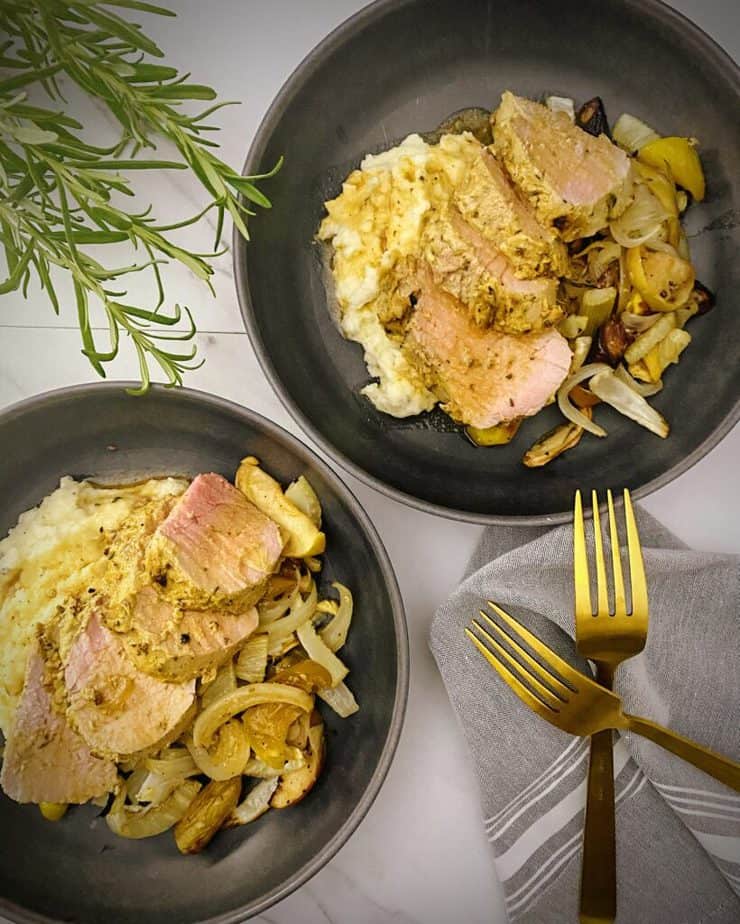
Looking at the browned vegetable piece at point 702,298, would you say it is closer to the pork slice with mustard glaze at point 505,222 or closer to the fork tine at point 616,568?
the pork slice with mustard glaze at point 505,222

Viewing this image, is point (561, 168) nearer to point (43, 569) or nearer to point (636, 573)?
point (636, 573)

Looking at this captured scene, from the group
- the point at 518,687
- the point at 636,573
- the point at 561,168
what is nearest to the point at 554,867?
the point at 518,687

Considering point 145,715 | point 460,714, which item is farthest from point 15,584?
point 460,714

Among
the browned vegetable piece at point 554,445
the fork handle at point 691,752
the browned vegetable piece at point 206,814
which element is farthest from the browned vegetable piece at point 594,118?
the browned vegetable piece at point 206,814

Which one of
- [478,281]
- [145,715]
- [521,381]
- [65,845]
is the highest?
[478,281]

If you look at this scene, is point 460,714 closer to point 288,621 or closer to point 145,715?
point 288,621

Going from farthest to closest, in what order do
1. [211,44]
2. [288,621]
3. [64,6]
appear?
[211,44]
[288,621]
[64,6]
